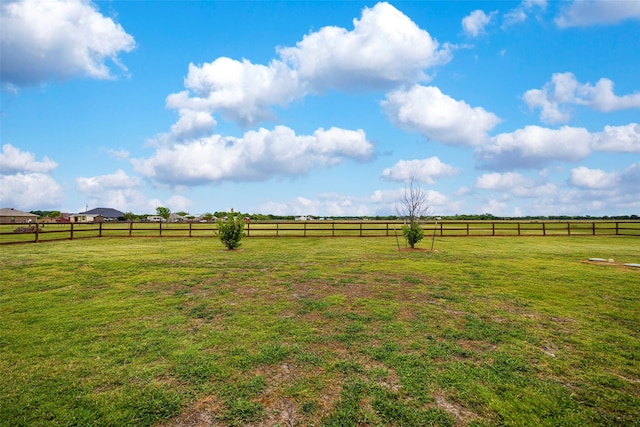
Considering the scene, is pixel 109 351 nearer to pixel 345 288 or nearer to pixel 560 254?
pixel 345 288

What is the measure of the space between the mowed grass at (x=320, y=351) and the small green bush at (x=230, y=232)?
8.28m

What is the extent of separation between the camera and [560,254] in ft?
49.4

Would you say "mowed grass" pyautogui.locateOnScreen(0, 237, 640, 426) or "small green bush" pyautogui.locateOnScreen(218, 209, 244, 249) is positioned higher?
"small green bush" pyautogui.locateOnScreen(218, 209, 244, 249)

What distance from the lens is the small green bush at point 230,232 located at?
18.0 metres

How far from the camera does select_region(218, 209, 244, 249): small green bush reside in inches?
707

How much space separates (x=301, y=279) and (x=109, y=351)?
5.48 meters

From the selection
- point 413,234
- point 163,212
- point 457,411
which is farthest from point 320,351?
point 163,212

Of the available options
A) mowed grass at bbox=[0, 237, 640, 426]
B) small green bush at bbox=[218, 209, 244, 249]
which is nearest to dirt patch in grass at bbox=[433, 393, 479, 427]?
mowed grass at bbox=[0, 237, 640, 426]

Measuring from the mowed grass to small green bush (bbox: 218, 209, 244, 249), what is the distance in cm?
828

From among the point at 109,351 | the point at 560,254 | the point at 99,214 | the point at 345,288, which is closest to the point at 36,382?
the point at 109,351

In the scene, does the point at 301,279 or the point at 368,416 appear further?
the point at 301,279

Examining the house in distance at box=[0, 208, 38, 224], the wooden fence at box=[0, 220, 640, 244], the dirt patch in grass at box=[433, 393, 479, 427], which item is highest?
the house in distance at box=[0, 208, 38, 224]

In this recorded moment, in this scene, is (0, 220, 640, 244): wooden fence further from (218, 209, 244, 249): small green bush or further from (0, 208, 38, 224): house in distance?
(0, 208, 38, 224): house in distance

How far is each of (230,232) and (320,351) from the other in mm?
14286
